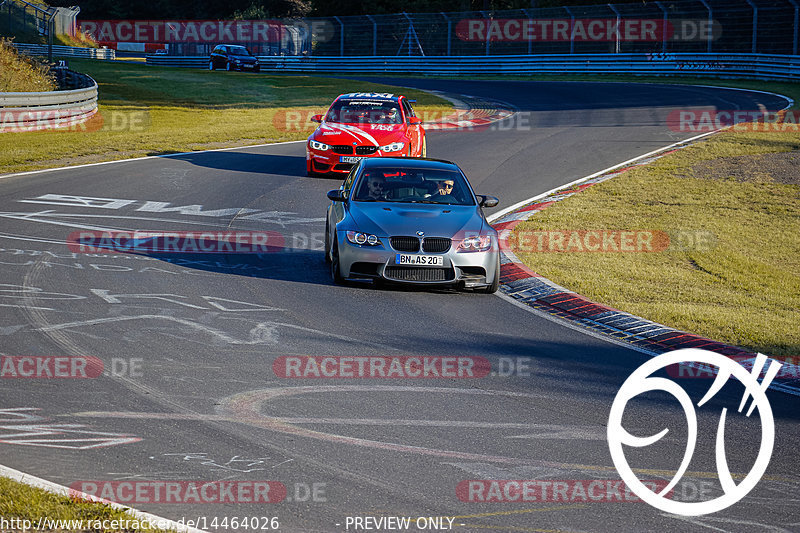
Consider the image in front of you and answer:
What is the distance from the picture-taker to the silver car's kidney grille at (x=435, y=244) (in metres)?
11.5

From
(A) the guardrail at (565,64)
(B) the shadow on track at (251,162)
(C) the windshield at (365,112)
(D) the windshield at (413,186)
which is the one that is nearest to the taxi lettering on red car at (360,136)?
(C) the windshield at (365,112)

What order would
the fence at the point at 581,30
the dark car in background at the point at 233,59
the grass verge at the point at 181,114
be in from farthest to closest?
the dark car in background at the point at 233,59, the fence at the point at 581,30, the grass verge at the point at 181,114

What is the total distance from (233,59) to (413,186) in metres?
48.5

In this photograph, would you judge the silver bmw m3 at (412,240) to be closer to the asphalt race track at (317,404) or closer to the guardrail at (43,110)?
the asphalt race track at (317,404)

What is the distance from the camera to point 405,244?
37.7ft

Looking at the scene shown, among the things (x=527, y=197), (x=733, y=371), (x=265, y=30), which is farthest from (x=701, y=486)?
(x=265, y=30)

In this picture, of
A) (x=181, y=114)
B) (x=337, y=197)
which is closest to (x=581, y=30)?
(x=181, y=114)

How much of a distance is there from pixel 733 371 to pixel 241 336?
4.61 meters

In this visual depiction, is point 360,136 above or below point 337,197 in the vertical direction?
above

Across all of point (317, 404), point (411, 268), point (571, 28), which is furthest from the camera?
point (571, 28)

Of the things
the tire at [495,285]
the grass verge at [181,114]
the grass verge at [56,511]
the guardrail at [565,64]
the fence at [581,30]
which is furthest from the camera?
the fence at [581,30]

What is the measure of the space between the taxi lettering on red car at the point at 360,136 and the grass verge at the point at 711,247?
3.85 metres

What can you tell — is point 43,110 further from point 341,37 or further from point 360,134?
point 341,37

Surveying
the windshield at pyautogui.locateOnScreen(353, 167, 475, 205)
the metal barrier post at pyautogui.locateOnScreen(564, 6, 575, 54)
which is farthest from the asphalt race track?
the metal barrier post at pyautogui.locateOnScreen(564, 6, 575, 54)
